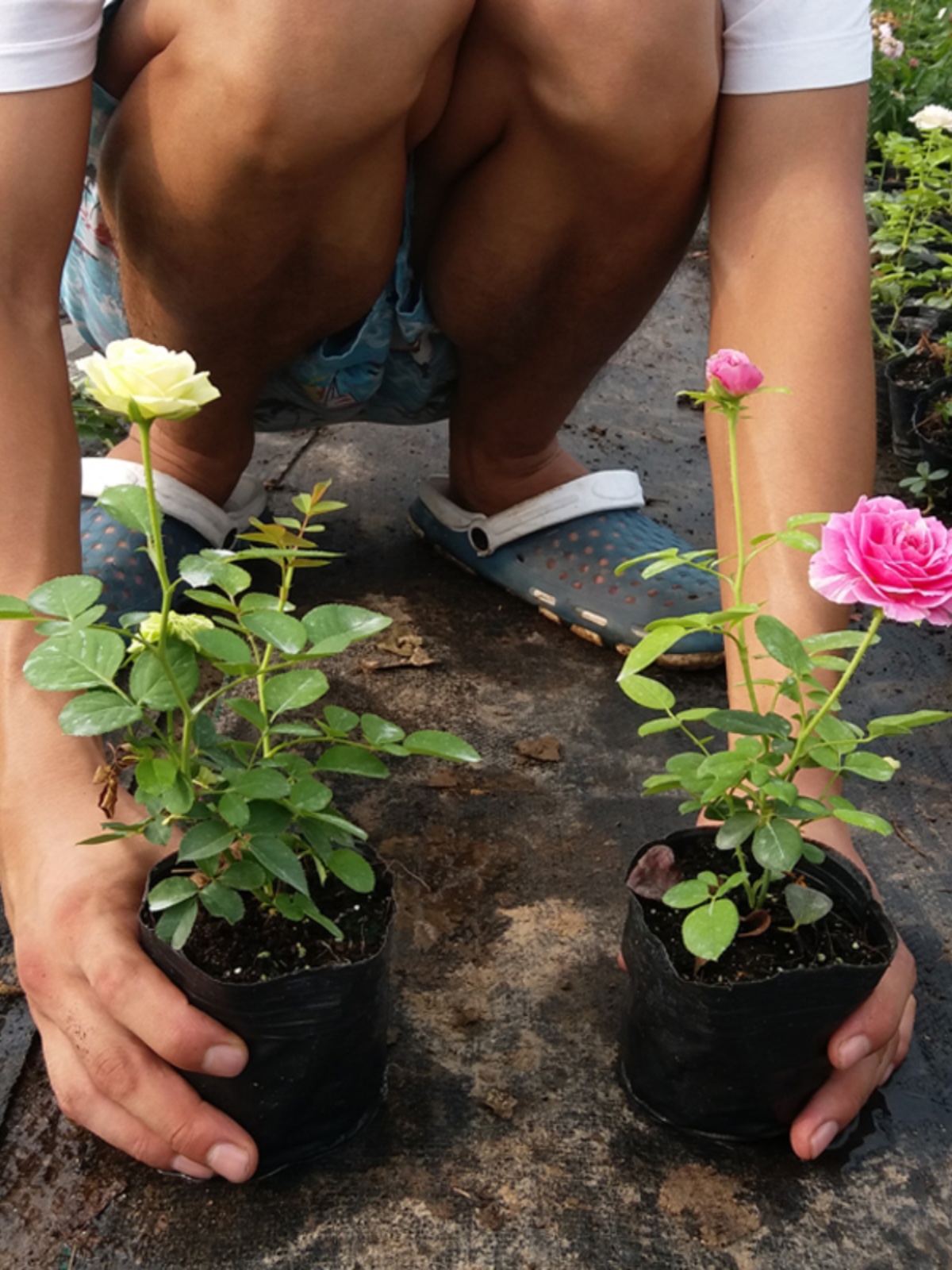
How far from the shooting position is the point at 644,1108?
1310mm

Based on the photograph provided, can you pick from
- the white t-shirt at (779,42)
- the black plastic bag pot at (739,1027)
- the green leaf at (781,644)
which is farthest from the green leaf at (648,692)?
the white t-shirt at (779,42)

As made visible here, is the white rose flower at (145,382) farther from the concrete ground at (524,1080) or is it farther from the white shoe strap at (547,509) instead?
the white shoe strap at (547,509)

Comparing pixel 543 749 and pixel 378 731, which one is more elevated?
pixel 378 731

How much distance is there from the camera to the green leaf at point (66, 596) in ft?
3.26

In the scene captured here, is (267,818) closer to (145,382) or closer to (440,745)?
(440,745)

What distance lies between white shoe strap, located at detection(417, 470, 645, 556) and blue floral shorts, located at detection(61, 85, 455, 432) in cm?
23

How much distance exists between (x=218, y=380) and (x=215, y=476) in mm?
236

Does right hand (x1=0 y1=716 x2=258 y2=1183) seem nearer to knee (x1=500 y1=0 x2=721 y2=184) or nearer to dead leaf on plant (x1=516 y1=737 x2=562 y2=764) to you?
dead leaf on plant (x1=516 y1=737 x2=562 y2=764)

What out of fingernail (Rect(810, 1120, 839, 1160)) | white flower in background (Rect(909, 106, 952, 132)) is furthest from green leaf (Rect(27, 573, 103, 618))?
white flower in background (Rect(909, 106, 952, 132))

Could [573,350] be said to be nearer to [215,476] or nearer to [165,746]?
[215,476]

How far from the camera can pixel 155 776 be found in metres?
1.00

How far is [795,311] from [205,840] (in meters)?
1.03

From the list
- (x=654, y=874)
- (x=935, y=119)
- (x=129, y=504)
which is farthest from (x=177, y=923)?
(x=935, y=119)

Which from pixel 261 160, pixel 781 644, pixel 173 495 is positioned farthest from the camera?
pixel 173 495
